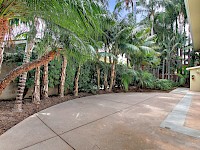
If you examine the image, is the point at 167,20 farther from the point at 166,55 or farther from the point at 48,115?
the point at 48,115

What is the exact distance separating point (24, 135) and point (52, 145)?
0.71 m

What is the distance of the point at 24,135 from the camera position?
8.01 ft

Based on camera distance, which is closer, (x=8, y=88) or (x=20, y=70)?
(x=20, y=70)

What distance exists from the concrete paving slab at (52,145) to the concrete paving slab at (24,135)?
0.14m

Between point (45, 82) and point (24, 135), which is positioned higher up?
point (45, 82)

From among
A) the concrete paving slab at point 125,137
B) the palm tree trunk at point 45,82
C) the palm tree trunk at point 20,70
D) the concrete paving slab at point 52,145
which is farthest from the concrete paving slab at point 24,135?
the palm tree trunk at point 45,82

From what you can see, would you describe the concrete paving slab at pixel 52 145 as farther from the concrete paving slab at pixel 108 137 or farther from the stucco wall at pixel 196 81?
the stucco wall at pixel 196 81

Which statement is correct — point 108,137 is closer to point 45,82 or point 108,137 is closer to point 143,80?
point 45,82

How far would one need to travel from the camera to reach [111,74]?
8727mm

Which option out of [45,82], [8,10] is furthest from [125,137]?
[45,82]

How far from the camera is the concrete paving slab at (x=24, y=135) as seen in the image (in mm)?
2121

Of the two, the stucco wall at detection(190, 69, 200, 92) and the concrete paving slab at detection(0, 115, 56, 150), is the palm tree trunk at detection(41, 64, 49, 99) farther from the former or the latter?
the stucco wall at detection(190, 69, 200, 92)

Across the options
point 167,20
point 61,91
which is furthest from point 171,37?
point 61,91

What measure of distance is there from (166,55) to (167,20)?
4590 millimetres
